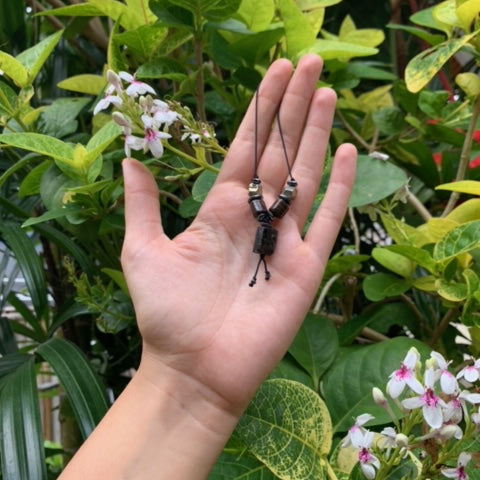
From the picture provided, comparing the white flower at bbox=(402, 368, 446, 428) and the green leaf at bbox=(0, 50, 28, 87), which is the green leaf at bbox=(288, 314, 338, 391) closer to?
the white flower at bbox=(402, 368, 446, 428)

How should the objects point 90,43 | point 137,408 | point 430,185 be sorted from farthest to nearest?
point 90,43, point 430,185, point 137,408

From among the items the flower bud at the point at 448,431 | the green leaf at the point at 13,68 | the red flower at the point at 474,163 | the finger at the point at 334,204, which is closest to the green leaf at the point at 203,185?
the finger at the point at 334,204

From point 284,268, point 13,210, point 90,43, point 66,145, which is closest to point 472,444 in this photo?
point 284,268

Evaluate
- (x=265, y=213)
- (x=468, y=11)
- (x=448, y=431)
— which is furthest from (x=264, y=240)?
(x=468, y=11)

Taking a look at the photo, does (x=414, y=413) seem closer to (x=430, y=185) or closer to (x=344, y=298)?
(x=344, y=298)

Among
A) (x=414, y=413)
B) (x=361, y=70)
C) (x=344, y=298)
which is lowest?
(x=344, y=298)

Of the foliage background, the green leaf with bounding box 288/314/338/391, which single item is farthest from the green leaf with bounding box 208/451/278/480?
the green leaf with bounding box 288/314/338/391

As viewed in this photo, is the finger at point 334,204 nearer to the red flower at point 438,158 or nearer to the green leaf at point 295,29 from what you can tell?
the green leaf at point 295,29
